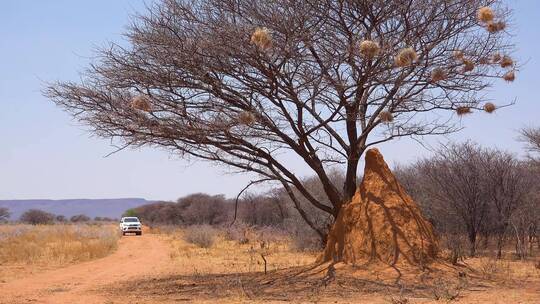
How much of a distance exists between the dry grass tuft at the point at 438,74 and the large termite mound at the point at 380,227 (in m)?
2.01

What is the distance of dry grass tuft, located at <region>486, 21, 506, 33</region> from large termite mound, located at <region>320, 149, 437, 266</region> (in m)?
3.37

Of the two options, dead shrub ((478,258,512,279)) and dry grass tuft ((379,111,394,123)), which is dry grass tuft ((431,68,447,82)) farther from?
dead shrub ((478,258,512,279))

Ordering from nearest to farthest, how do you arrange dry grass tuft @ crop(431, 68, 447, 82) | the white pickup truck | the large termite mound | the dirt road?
the dirt road, dry grass tuft @ crop(431, 68, 447, 82), the large termite mound, the white pickup truck

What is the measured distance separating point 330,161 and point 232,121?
3.43 meters

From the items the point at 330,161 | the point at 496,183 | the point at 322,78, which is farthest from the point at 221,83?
the point at 496,183

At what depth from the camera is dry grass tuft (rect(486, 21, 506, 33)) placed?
1133cm

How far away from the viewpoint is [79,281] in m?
15.5

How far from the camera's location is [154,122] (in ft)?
40.7

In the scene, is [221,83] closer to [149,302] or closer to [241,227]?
[149,302]

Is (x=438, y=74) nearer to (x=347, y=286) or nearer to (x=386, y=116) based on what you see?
(x=386, y=116)

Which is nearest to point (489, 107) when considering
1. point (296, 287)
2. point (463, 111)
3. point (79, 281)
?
point (463, 111)

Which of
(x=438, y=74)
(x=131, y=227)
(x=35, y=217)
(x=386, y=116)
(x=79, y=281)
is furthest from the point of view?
(x=35, y=217)

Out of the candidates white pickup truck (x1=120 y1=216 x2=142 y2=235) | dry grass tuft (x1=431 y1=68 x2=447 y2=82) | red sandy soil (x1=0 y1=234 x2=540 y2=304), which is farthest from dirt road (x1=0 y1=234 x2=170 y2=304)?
white pickup truck (x1=120 y1=216 x2=142 y2=235)

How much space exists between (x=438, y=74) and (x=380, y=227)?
3.08 metres
